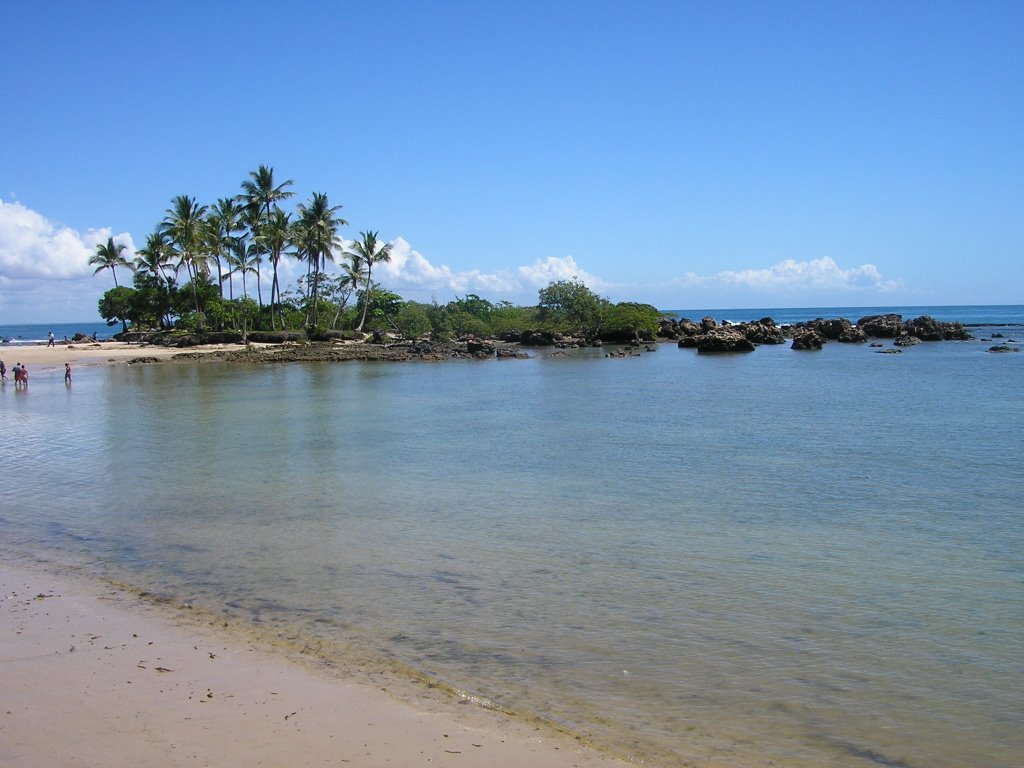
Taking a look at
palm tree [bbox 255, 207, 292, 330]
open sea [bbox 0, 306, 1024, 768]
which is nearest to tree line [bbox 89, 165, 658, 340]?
palm tree [bbox 255, 207, 292, 330]

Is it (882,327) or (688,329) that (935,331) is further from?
(688,329)

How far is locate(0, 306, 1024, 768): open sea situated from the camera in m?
6.50

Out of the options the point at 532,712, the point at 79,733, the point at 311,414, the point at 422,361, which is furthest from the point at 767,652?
the point at 422,361

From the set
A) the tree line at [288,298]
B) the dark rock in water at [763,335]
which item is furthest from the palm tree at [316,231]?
the dark rock in water at [763,335]

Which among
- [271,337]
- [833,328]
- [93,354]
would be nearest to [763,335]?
[833,328]

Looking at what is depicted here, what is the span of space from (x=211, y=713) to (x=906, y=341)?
6929cm

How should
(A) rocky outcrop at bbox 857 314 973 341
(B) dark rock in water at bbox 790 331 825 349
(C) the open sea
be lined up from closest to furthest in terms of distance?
(C) the open sea, (B) dark rock in water at bbox 790 331 825 349, (A) rocky outcrop at bbox 857 314 973 341

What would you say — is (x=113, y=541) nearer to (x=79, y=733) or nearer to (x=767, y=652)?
(x=79, y=733)

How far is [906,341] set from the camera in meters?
65.7

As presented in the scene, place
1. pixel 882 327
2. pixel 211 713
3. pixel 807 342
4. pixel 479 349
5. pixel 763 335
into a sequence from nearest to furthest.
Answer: pixel 211 713, pixel 479 349, pixel 807 342, pixel 763 335, pixel 882 327

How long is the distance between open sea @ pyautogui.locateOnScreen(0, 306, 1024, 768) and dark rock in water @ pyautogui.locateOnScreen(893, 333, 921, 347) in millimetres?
42293

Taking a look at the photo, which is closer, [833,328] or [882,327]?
[833,328]

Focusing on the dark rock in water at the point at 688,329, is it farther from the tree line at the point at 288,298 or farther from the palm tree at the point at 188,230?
the palm tree at the point at 188,230

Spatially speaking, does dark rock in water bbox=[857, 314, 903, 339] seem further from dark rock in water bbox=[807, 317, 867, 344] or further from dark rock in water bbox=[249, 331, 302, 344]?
dark rock in water bbox=[249, 331, 302, 344]
